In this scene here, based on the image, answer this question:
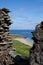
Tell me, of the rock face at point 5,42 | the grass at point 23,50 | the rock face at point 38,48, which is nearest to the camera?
the rock face at point 38,48

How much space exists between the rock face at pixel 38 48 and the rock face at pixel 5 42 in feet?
14.5

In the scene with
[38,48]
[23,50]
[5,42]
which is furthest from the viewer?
[23,50]

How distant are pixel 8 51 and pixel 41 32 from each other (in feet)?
21.5

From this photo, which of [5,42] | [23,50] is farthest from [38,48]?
[23,50]

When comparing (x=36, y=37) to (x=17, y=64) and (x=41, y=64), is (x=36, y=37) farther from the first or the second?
(x=17, y=64)

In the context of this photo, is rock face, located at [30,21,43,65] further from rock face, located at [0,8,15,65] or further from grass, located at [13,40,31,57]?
grass, located at [13,40,31,57]

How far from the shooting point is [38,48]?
22547mm

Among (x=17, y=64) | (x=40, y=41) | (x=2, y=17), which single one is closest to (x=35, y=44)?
(x=40, y=41)

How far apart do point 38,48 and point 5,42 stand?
6.41m

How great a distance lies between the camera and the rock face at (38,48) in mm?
22312

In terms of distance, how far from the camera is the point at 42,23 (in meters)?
23.0

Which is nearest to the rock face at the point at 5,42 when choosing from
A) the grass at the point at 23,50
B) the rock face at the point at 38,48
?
the rock face at the point at 38,48

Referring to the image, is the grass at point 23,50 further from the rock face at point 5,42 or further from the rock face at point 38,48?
the rock face at point 38,48

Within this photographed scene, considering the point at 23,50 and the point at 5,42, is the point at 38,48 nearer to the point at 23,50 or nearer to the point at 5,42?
the point at 5,42
